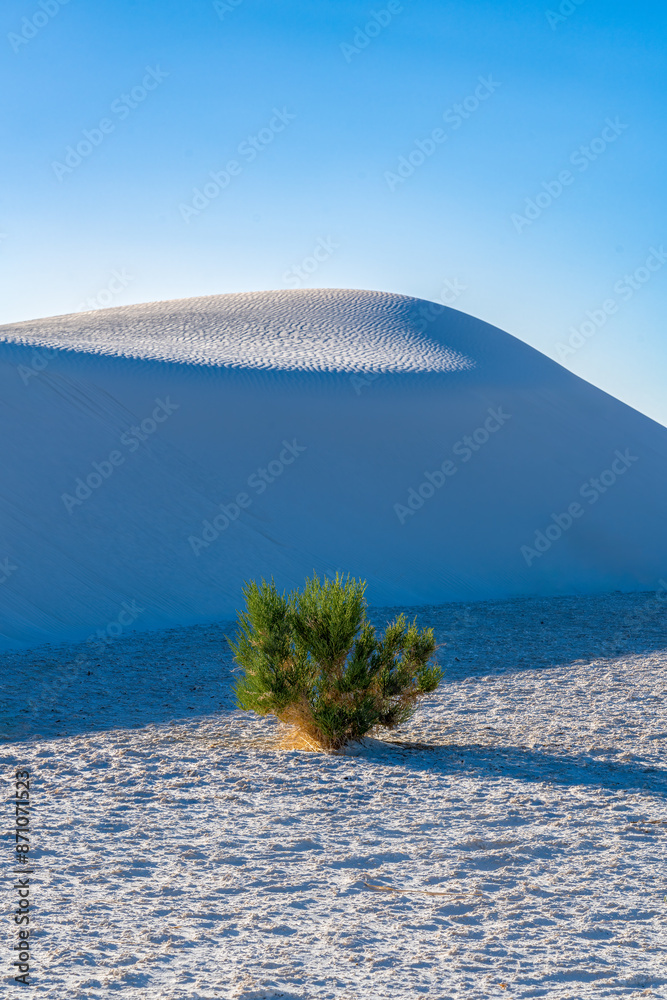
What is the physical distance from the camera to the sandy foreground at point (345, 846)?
3268 millimetres

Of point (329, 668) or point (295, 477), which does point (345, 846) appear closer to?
point (329, 668)

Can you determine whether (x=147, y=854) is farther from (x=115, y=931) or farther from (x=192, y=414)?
(x=192, y=414)

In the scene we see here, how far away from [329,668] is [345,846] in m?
2.00

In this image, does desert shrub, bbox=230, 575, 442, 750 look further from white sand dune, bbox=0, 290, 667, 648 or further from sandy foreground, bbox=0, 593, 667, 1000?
white sand dune, bbox=0, 290, 667, 648

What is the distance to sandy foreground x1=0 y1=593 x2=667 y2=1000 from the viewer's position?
3.27 m

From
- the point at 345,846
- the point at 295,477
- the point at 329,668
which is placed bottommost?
the point at 345,846

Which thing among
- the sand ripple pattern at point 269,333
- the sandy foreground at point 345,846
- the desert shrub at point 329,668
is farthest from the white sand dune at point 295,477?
the desert shrub at point 329,668

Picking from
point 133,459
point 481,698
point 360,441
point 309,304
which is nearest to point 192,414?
point 133,459

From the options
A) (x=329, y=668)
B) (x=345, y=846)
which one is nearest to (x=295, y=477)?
(x=329, y=668)

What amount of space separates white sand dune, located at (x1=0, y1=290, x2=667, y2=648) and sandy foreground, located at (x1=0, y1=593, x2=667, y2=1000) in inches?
173

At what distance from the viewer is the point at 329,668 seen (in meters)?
6.46

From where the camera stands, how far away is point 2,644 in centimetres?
1049

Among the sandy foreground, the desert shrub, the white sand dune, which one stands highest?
the white sand dune

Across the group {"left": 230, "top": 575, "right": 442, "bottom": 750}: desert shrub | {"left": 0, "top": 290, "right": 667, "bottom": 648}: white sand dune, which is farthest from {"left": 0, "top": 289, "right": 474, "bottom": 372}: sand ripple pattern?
{"left": 230, "top": 575, "right": 442, "bottom": 750}: desert shrub
